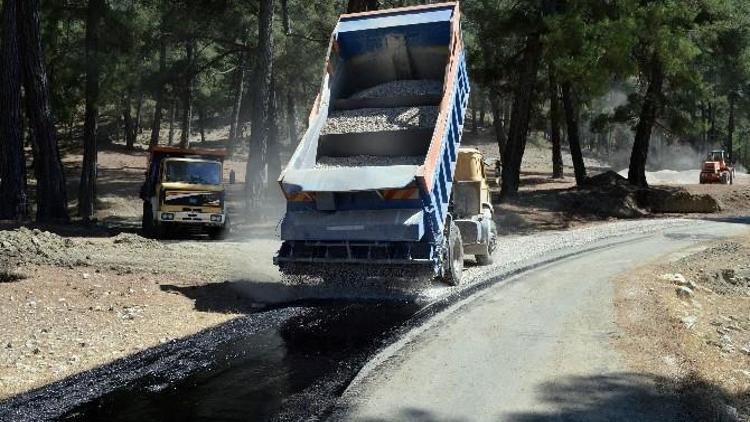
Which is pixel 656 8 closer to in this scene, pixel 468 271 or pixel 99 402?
pixel 468 271

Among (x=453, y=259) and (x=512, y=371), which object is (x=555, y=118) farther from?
(x=512, y=371)

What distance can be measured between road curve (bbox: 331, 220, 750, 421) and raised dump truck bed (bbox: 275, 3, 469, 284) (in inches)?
56.8

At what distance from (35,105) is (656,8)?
64.2 ft

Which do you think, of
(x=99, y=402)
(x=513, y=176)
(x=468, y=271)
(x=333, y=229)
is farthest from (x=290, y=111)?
(x=99, y=402)

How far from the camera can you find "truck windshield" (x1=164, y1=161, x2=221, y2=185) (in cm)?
1839

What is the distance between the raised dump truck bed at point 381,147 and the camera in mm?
9477

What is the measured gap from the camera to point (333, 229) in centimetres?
966

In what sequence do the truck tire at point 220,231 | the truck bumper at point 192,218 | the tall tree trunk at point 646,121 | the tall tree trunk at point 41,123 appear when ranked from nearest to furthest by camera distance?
the tall tree trunk at point 41,123, the truck bumper at point 192,218, the truck tire at point 220,231, the tall tree trunk at point 646,121

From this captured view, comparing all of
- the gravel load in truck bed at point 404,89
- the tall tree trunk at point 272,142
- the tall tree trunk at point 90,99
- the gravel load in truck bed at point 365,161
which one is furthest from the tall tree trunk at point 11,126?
the tall tree trunk at point 272,142

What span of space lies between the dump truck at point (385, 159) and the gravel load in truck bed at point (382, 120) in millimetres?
18

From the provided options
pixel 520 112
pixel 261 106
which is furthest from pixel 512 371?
pixel 520 112

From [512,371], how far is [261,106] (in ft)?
53.6

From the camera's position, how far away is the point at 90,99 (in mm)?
21984

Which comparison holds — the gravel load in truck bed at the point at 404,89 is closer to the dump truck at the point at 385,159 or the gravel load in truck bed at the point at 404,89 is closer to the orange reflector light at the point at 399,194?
the dump truck at the point at 385,159
